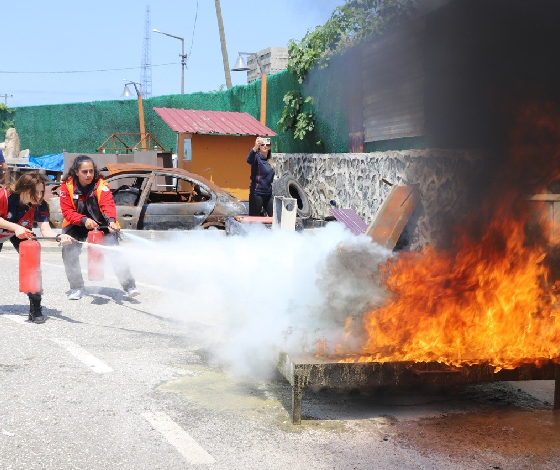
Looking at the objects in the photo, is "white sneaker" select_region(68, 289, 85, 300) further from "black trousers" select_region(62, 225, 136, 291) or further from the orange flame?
the orange flame

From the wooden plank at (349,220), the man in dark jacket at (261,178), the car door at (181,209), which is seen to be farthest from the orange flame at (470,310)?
the man in dark jacket at (261,178)

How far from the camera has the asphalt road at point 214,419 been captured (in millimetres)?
3865

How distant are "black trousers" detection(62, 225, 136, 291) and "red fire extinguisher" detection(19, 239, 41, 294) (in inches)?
42.0

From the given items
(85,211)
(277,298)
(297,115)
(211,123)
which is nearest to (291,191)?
(297,115)

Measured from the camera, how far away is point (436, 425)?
442 cm

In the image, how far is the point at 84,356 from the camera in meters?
6.00

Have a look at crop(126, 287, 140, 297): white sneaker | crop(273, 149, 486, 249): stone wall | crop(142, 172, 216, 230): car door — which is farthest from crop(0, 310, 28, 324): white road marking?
crop(142, 172, 216, 230): car door

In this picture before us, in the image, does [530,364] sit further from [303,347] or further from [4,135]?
[4,135]

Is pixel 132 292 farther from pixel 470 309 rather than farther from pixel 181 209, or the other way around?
pixel 470 309

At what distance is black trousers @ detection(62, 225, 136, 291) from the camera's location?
831 cm

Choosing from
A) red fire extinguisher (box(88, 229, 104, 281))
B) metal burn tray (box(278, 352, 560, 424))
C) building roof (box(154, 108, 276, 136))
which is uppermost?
building roof (box(154, 108, 276, 136))

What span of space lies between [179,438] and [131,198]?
8.65 metres

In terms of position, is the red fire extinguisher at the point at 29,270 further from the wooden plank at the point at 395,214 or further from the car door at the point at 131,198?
the car door at the point at 131,198

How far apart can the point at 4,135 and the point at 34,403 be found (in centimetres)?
2633
